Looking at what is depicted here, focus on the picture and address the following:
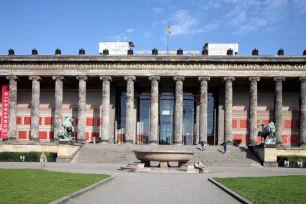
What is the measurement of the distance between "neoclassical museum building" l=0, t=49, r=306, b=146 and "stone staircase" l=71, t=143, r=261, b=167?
383 cm

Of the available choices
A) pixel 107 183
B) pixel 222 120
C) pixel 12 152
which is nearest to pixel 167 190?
pixel 107 183

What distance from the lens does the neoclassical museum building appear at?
56.1 meters

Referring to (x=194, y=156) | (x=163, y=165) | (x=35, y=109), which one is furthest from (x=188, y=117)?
(x=163, y=165)

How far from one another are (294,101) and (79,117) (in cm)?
3053

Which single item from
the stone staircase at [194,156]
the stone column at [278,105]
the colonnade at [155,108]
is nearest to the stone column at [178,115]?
the colonnade at [155,108]

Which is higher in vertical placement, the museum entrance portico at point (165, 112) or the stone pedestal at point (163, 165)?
the museum entrance portico at point (165, 112)

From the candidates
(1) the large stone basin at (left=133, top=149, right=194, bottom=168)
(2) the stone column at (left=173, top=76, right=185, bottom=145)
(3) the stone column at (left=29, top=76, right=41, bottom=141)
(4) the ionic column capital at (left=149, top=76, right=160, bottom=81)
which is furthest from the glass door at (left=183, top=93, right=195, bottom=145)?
(1) the large stone basin at (left=133, top=149, right=194, bottom=168)

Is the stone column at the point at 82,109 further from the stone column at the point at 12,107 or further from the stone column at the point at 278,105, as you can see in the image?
the stone column at the point at 278,105

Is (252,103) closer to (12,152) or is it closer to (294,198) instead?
(12,152)

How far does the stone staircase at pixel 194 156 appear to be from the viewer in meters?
46.6

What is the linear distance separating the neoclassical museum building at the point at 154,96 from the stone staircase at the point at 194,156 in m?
3.83

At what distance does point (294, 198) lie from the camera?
1669 centimetres

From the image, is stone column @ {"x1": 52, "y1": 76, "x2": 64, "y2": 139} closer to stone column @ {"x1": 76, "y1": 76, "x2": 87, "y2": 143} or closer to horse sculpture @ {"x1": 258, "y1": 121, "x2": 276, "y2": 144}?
stone column @ {"x1": 76, "y1": 76, "x2": 87, "y2": 143}

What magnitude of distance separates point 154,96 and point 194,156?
37.9 ft
